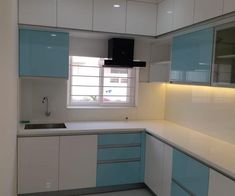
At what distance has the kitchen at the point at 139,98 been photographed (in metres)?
2.61

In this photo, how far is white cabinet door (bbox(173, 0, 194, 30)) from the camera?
9.37 feet

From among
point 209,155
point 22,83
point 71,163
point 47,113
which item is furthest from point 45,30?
point 209,155

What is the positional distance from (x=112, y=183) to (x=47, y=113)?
134 centimetres

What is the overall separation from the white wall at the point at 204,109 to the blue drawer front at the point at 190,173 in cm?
67

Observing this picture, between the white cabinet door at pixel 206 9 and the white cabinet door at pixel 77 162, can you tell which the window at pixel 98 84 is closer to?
the white cabinet door at pixel 77 162

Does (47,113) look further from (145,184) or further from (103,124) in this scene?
(145,184)

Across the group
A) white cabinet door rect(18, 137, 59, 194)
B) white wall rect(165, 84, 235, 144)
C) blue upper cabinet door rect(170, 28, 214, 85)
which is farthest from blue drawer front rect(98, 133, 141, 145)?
blue upper cabinet door rect(170, 28, 214, 85)

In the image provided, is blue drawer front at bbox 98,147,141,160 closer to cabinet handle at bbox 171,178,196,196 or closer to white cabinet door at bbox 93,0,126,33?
cabinet handle at bbox 171,178,196,196

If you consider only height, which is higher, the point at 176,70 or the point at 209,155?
the point at 176,70

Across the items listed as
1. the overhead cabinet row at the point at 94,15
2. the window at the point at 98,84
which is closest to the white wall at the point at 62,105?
the window at the point at 98,84

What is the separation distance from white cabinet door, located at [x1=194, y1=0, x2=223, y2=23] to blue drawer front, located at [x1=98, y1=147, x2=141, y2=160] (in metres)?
1.80

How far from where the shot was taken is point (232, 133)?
2.85 m

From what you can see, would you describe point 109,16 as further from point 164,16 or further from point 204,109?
point 204,109

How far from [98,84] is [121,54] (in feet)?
2.12
